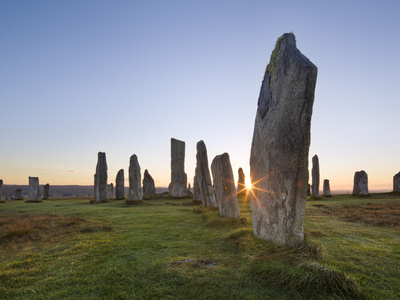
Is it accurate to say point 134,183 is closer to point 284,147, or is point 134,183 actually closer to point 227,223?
point 227,223

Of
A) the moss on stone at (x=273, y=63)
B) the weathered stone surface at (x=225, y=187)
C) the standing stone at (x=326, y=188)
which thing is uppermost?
the moss on stone at (x=273, y=63)

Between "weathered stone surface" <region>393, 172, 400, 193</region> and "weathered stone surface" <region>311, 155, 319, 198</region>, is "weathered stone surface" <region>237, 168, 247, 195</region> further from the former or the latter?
"weathered stone surface" <region>393, 172, 400, 193</region>

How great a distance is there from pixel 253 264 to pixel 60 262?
3.84m

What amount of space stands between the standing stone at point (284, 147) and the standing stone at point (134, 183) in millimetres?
14305

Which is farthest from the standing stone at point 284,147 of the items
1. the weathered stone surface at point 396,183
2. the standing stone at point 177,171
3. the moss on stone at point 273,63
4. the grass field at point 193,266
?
the weathered stone surface at point 396,183

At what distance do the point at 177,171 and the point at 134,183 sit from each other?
17.9 feet

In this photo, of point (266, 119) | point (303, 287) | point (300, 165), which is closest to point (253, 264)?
point (303, 287)

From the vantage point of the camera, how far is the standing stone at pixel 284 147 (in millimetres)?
5078

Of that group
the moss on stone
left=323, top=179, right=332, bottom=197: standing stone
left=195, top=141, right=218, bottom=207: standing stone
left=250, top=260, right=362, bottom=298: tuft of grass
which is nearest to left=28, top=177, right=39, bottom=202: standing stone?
left=195, top=141, right=218, bottom=207: standing stone

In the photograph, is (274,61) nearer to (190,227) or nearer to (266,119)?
(266,119)

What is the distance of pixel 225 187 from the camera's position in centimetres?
993

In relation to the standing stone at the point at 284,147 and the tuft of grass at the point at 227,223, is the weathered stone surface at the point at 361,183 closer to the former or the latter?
the tuft of grass at the point at 227,223

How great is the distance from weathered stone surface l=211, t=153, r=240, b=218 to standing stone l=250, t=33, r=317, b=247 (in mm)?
3381

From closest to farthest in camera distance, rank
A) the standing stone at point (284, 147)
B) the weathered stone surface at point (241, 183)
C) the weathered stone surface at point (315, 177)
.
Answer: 1. the standing stone at point (284, 147)
2. the weathered stone surface at point (315, 177)
3. the weathered stone surface at point (241, 183)
